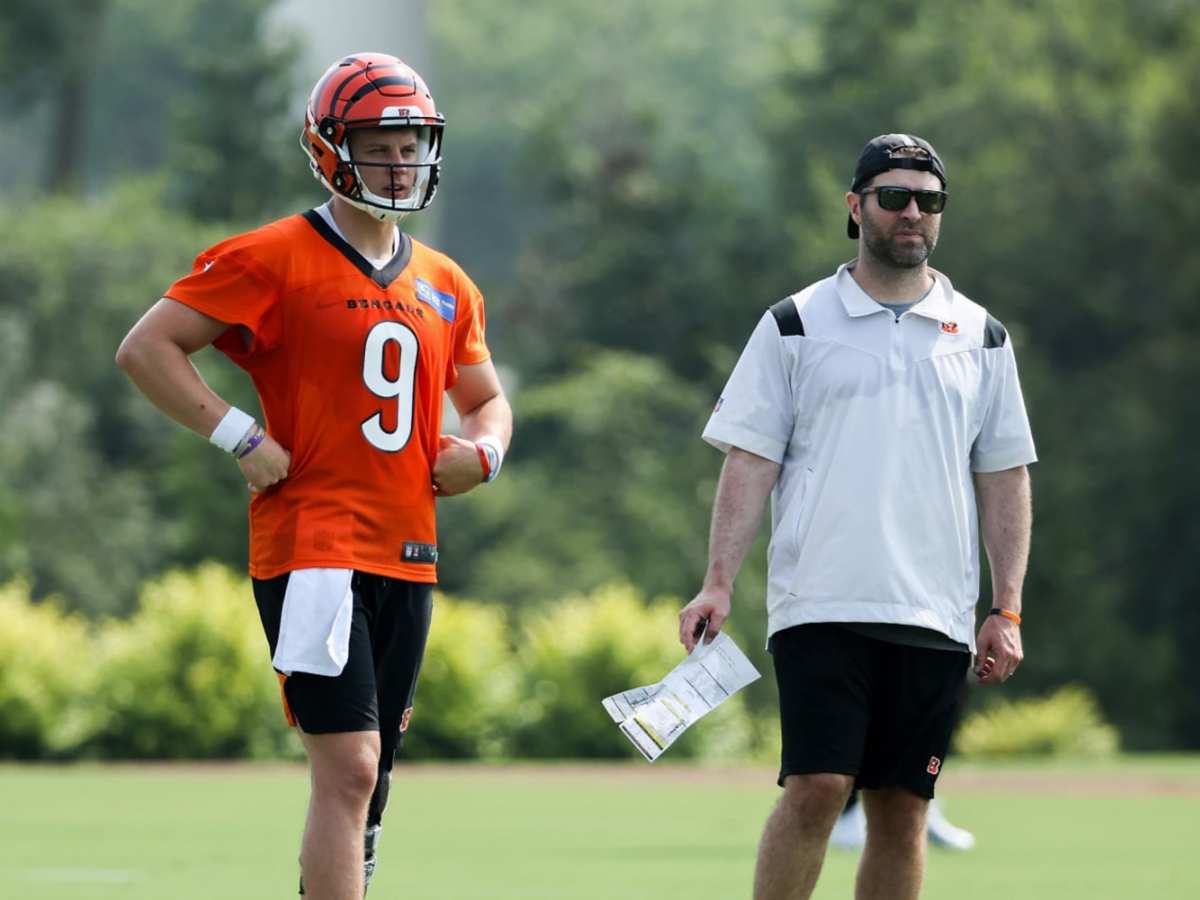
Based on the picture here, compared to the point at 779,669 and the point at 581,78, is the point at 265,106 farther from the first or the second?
the point at 779,669

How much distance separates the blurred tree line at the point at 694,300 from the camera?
135 ft

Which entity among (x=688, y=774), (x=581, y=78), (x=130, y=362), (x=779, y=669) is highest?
(x=581, y=78)

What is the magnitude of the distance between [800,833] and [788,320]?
1.37 m

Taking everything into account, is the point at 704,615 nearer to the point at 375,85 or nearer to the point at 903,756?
the point at 903,756

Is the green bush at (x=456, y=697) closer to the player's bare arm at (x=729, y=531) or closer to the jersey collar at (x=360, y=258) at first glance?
the player's bare arm at (x=729, y=531)

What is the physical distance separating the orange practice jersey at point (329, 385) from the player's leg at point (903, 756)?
1291 mm

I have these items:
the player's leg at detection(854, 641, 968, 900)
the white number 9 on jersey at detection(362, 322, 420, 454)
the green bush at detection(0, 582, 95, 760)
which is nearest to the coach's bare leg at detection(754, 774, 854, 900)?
the player's leg at detection(854, 641, 968, 900)

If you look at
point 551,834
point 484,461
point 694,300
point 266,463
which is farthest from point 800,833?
point 694,300

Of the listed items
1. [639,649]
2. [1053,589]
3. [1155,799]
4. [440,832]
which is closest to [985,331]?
[440,832]

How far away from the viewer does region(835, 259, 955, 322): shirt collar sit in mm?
6414

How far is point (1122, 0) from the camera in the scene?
51.1 m

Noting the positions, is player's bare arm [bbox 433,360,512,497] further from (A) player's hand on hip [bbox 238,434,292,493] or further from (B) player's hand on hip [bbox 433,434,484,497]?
(A) player's hand on hip [bbox 238,434,292,493]

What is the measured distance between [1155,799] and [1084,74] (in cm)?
3462

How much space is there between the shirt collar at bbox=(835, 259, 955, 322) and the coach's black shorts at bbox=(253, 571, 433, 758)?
137cm
